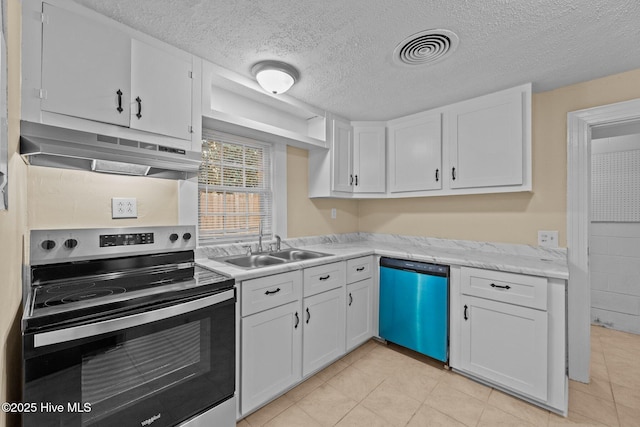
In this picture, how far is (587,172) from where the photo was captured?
211cm

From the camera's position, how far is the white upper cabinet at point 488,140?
2164 mm

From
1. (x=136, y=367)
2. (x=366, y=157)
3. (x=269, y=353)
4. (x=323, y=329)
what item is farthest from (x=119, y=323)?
(x=366, y=157)

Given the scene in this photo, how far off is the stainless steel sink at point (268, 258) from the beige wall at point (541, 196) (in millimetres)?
1439

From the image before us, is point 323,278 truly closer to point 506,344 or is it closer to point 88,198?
point 506,344

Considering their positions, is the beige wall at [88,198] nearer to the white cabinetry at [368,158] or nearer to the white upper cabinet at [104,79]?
the white upper cabinet at [104,79]

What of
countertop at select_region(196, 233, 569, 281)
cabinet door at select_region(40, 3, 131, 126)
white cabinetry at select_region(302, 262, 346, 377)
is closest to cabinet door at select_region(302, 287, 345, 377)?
white cabinetry at select_region(302, 262, 346, 377)

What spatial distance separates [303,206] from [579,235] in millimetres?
2313

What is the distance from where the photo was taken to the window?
88.8 inches

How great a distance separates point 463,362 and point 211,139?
266 centimetres

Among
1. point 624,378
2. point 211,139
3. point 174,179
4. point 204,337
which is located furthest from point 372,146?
point 624,378

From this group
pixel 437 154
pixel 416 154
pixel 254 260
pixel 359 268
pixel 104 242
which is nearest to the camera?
pixel 104 242

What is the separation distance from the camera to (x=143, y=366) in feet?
4.00

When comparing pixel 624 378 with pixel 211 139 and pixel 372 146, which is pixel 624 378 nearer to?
pixel 372 146

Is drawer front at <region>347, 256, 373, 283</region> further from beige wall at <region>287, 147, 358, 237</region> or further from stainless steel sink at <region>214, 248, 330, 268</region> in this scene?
beige wall at <region>287, 147, 358, 237</region>
